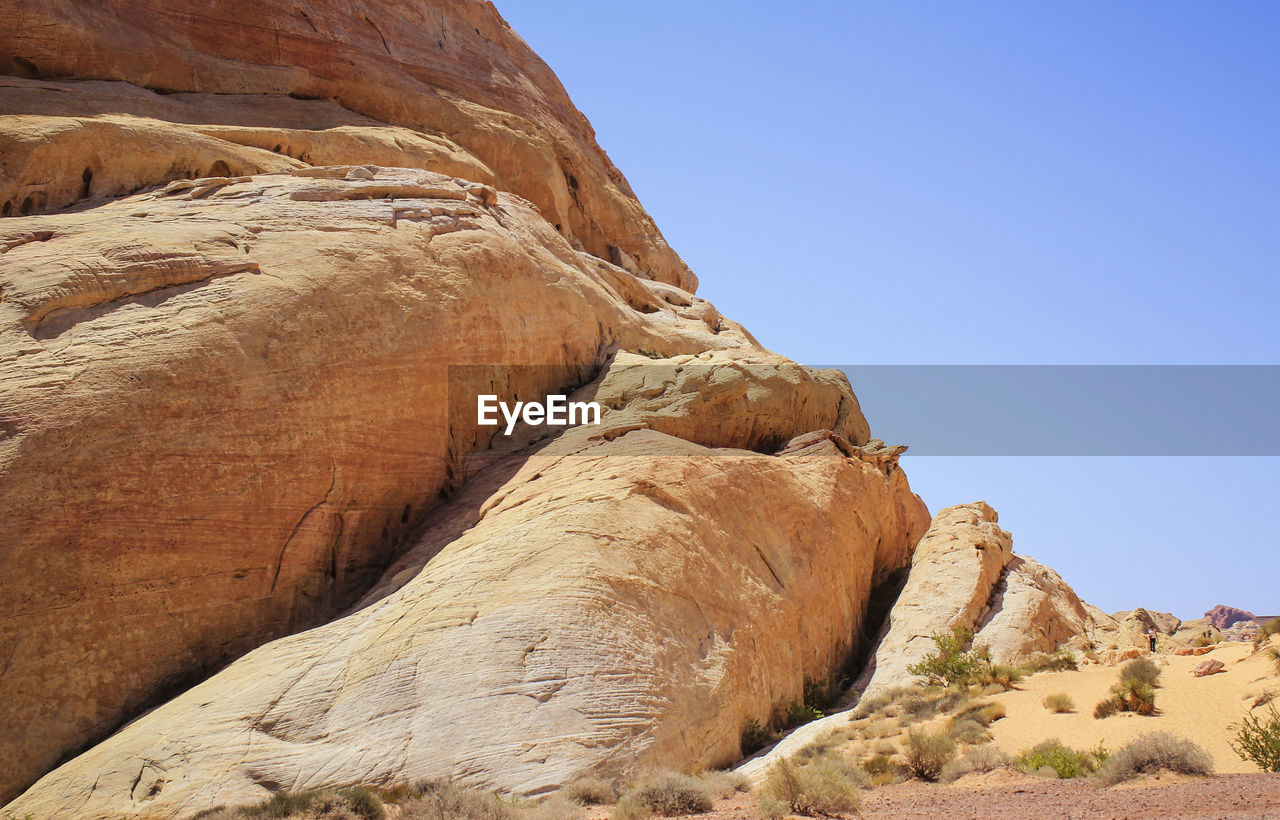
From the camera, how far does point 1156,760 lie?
1114 centimetres

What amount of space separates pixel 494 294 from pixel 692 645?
8.64 m

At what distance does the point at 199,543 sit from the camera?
Answer: 15.2 metres

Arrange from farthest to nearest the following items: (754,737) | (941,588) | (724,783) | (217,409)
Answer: (941,588) → (217,409) → (754,737) → (724,783)

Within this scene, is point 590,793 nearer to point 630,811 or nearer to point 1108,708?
point 630,811

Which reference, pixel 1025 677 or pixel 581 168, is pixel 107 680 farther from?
pixel 581 168

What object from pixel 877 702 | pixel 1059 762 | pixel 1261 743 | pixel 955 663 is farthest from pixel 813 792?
pixel 955 663

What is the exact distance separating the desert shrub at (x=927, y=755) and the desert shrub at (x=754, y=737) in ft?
9.22

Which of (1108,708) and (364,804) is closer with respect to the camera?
(364,804)

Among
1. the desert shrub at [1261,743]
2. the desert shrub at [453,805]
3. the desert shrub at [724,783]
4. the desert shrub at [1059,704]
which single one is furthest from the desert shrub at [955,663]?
the desert shrub at [453,805]

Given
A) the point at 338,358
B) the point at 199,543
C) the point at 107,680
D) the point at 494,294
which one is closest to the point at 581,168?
the point at 494,294

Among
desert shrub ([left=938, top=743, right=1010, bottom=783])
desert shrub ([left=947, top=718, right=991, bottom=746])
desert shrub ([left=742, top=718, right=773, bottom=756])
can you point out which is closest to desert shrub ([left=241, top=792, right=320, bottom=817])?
desert shrub ([left=742, top=718, right=773, bottom=756])

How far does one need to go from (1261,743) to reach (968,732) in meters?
3.71

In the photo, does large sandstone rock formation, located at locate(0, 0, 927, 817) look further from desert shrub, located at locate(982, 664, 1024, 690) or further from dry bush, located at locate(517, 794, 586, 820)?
desert shrub, located at locate(982, 664, 1024, 690)

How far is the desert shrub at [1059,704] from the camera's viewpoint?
14578 mm
